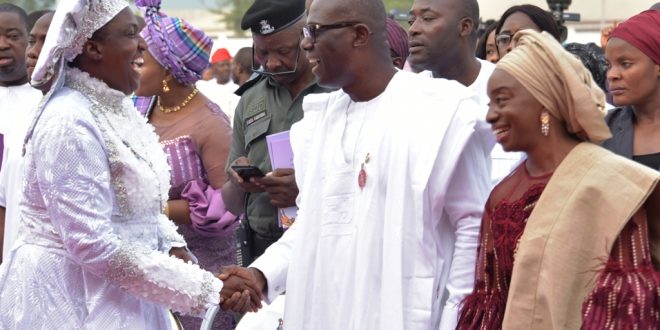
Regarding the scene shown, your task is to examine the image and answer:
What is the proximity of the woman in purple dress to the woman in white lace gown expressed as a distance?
6.10 ft

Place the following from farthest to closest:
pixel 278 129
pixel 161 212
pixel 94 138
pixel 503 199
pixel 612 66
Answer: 1. pixel 278 129
2. pixel 612 66
3. pixel 161 212
4. pixel 94 138
5. pixel 503 199

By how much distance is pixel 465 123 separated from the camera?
4.50 m

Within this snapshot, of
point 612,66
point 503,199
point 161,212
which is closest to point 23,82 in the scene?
point 161,212

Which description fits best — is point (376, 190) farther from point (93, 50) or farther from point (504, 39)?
point (504, 39)

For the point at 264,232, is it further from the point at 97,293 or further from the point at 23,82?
the point at 23,82

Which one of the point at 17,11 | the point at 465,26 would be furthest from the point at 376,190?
the point at 17,11

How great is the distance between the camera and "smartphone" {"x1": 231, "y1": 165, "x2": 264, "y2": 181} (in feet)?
19.1

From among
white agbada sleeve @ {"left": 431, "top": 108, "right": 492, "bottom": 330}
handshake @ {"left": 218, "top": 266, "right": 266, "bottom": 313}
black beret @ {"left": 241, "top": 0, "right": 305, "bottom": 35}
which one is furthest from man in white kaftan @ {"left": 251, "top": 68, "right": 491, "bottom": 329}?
black beret @ {"left": 241, "top": 0, "right": 305, "bottom": 35}

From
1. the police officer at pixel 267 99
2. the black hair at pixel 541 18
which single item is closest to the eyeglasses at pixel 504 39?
the black hair at pixel 541 18

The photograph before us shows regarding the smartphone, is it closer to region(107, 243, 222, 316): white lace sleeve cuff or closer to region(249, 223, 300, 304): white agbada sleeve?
region(249, 223, 300, 304): white agbada sleeve

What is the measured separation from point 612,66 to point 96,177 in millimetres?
2346

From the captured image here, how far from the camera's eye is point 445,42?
6492mm

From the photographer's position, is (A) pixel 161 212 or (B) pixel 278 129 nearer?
(A) pixel 161 212

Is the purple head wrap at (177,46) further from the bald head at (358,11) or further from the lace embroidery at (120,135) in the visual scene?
the bald head at (358,11)
